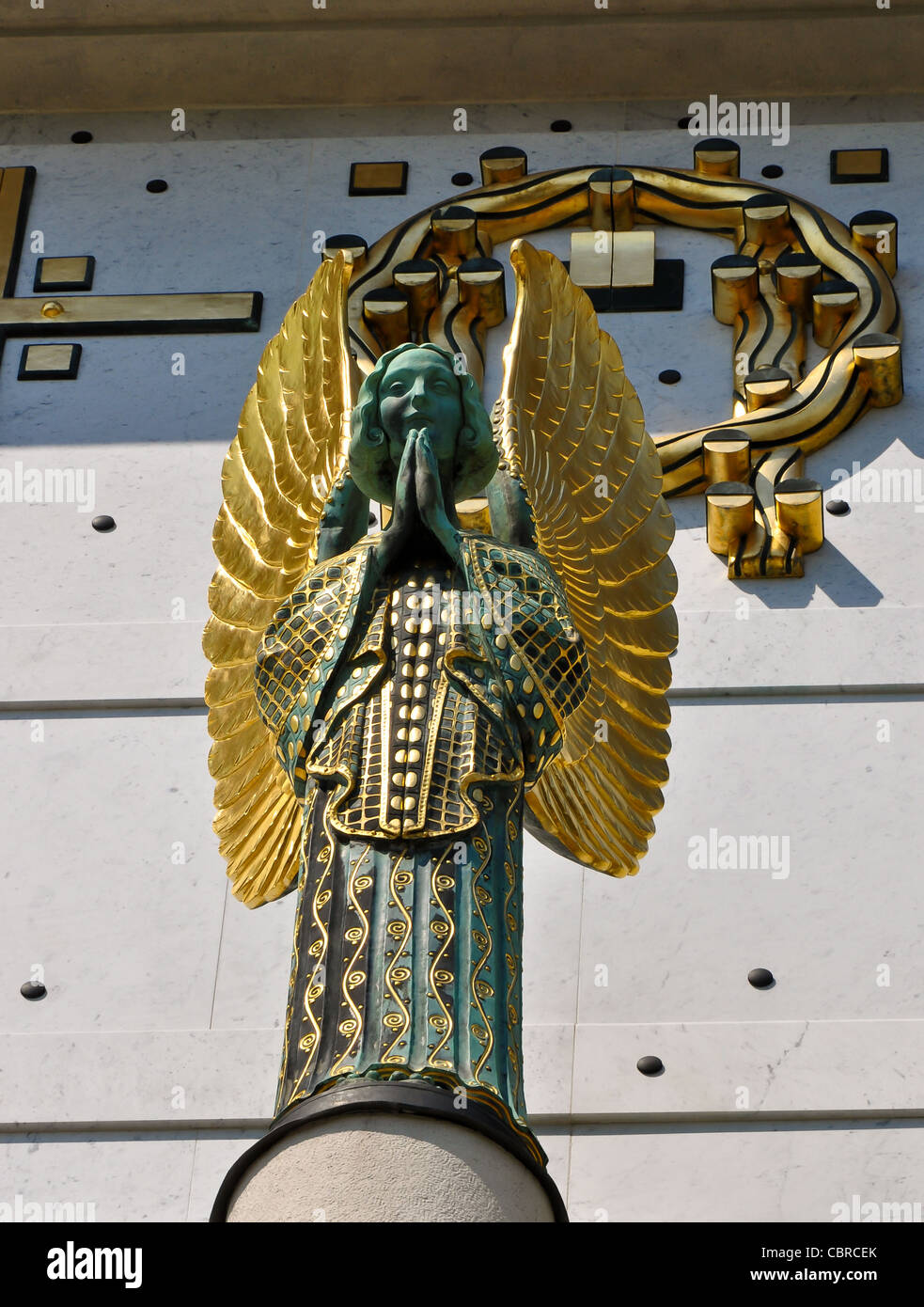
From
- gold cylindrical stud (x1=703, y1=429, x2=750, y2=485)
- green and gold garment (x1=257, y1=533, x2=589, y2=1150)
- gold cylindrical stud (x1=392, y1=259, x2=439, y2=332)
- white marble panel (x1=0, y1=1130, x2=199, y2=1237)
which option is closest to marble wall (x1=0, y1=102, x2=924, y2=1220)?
white marble panel (x1=0, y1=1130, x2=199, y2=1237)

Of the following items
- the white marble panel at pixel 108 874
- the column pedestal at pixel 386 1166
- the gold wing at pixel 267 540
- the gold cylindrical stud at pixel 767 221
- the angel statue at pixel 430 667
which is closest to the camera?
the column pedestal at pixel 386 1166

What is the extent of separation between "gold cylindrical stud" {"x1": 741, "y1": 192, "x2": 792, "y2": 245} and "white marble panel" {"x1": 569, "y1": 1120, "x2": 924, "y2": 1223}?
2695mm

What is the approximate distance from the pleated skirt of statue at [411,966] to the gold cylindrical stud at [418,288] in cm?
283

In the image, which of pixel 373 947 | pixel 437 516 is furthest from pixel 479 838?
pixel 437 516

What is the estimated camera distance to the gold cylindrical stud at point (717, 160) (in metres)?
7.91

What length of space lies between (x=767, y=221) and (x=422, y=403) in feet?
→ 8.32

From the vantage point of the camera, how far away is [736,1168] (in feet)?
19.5

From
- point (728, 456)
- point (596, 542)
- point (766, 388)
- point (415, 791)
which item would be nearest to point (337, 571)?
point (415, 791)

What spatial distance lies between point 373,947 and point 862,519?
2.71 meters

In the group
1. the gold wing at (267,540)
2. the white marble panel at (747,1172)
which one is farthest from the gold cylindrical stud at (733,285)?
the white marble panel at (747,1172)

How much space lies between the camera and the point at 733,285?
754 cm

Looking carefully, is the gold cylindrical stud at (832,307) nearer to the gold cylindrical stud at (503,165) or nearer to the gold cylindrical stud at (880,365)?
the gold cylindrical stud at (880,365)

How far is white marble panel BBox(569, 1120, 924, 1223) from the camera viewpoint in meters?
5.87
